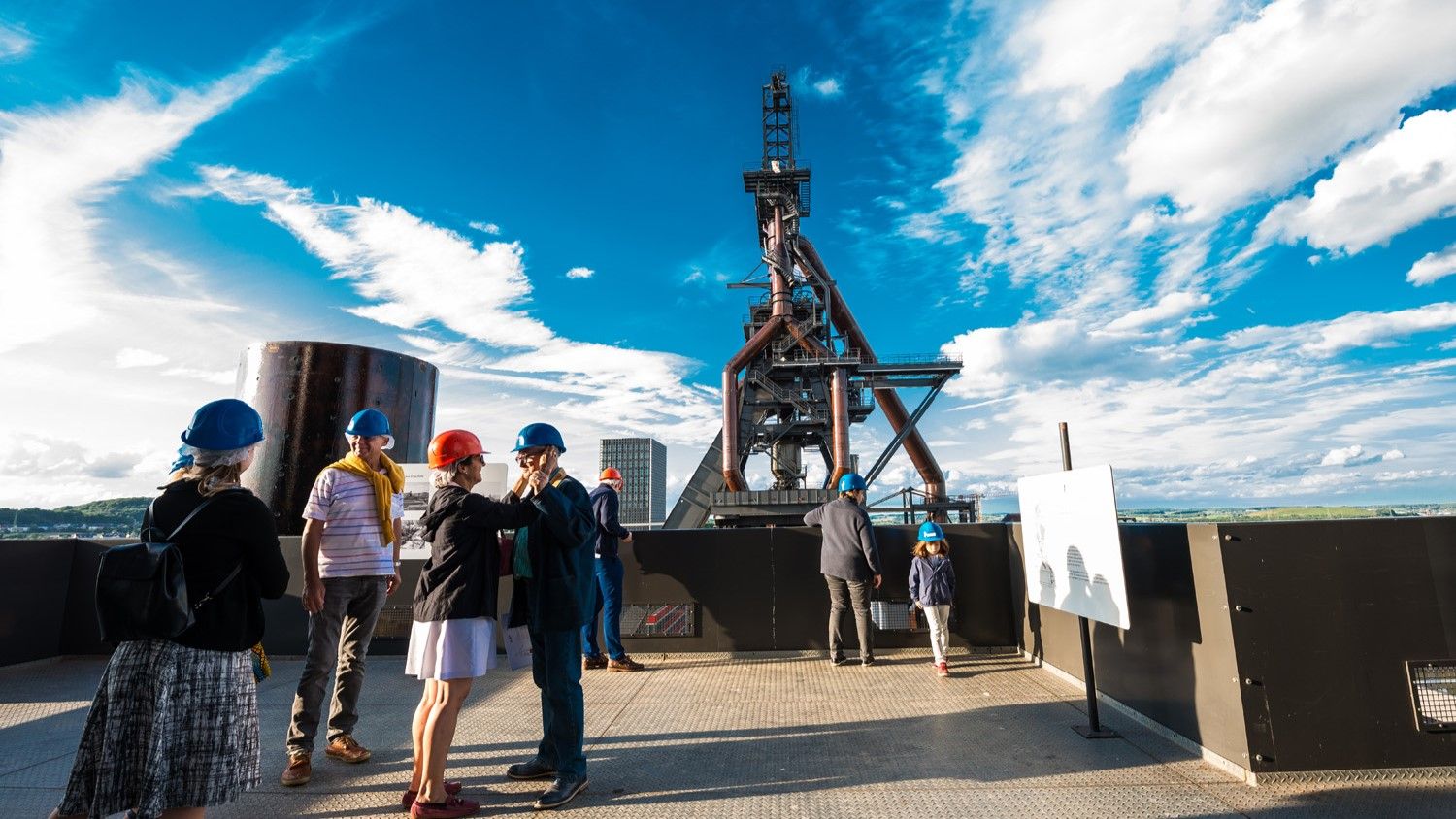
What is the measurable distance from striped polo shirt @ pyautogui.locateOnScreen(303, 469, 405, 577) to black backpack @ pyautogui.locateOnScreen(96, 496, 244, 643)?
1.65 meters

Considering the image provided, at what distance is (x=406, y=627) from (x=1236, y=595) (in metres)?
7.06

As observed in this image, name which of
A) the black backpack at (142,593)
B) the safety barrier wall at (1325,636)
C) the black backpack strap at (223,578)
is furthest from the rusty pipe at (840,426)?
the black backpack at (142,593)

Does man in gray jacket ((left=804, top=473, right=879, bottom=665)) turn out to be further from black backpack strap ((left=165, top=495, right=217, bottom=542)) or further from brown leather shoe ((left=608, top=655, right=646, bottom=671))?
black backpack strap ((left=165, top=495, right=217, bottom=542))

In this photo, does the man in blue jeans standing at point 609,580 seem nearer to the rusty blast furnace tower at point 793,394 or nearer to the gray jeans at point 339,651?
the gray jeans at point 339,651

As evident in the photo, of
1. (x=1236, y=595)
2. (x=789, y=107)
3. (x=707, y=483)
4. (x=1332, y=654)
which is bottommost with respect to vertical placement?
(x=1332, y=654)

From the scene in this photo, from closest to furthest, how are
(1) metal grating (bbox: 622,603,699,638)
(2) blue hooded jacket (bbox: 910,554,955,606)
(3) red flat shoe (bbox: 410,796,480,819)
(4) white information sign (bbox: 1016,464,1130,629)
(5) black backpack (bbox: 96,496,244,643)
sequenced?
(5) black backpack (bbox: 96,496,244,643) → (3) red flat shoe (bbox: 410,796,480,819) → (4) white information sign (bbox: 1016,464,1130,629) → (2) blue hooded jacket (bbox: 910,554,955,606) → (1) metal grating (bbox: 622,603,699,638)

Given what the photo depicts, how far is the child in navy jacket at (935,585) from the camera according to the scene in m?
5.85

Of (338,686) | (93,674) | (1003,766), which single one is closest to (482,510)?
(338,686)

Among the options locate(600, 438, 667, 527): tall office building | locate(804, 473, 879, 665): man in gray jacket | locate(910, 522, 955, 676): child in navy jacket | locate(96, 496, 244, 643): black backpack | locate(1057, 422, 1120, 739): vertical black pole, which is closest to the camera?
locate(96, 496, 244, 643): black backpack

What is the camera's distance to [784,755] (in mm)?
3900

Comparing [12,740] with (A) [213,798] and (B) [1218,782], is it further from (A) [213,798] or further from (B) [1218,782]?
(B) [1218,782]

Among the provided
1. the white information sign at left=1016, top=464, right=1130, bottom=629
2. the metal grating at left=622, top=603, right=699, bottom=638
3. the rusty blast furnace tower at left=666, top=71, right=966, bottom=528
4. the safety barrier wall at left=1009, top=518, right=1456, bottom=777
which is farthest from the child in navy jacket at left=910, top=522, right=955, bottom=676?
the rusty blast furnace tower at left=666, top=71, right=966, bottom=528

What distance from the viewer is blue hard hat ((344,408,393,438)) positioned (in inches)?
154

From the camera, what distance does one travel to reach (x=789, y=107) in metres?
→ 40.7
